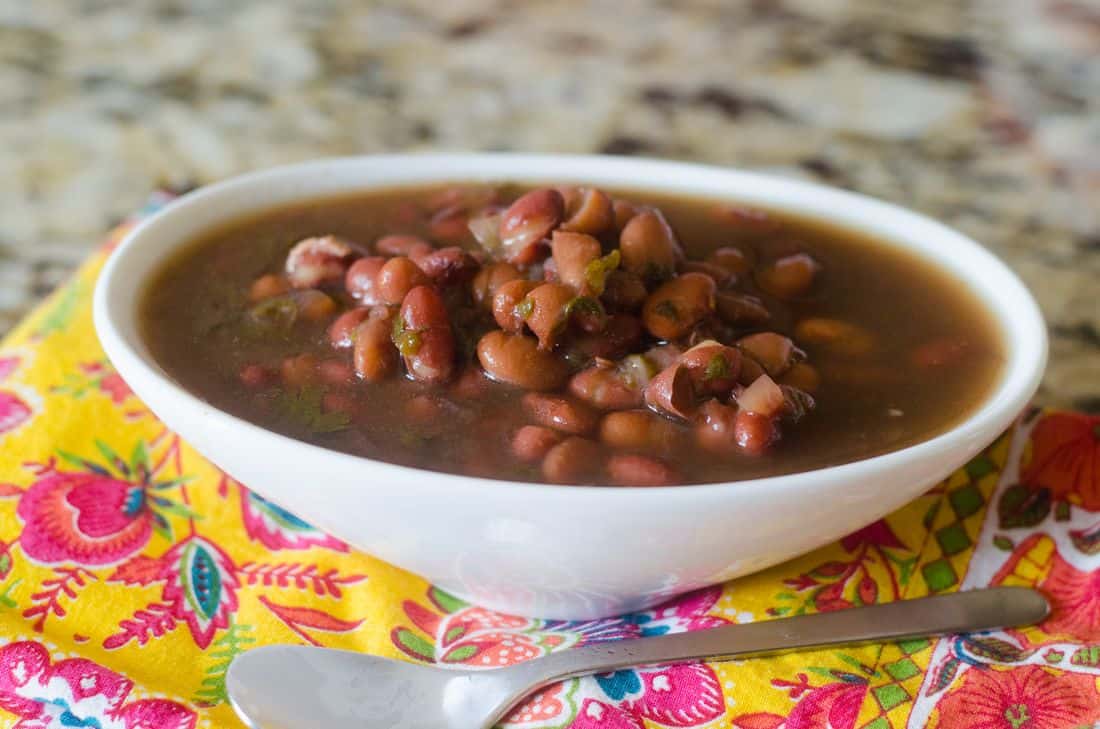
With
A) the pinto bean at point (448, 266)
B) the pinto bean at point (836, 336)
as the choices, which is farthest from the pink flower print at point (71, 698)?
the pinto bean at point (836, 336)

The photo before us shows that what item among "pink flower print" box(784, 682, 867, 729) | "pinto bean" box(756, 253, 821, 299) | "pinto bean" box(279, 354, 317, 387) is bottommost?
"pink flower print" box(784, 682, 867, 729)

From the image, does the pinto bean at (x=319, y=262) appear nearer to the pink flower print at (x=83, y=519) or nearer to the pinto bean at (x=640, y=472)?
the pink flower print at (x=83, y=519)

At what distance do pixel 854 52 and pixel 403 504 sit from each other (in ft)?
10.2

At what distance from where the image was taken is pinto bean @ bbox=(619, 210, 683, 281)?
5.78 feet

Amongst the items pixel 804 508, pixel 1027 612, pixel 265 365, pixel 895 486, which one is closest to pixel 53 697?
pixel 265 365

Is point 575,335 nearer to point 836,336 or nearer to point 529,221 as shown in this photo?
point 529,221

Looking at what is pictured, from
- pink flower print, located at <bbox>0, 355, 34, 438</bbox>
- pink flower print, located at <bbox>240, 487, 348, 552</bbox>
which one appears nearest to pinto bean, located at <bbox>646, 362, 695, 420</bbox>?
pink flower print, located at <bbox>240, 487, 348, 552</bbox>

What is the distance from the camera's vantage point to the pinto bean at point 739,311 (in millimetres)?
1814

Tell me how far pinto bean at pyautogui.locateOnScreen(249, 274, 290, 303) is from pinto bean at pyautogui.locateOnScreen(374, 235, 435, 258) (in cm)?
17

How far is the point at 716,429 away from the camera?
1.57 metres

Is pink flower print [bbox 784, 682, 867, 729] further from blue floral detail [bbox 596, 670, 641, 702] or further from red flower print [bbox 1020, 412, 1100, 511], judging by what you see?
red flower print [bbox 1020, 412, 1100, 511]

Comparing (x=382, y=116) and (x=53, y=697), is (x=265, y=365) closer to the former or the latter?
(x=53, y=697)

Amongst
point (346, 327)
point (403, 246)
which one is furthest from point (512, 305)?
point (403, 246)

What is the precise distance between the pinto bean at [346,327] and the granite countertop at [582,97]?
1.22 metres
